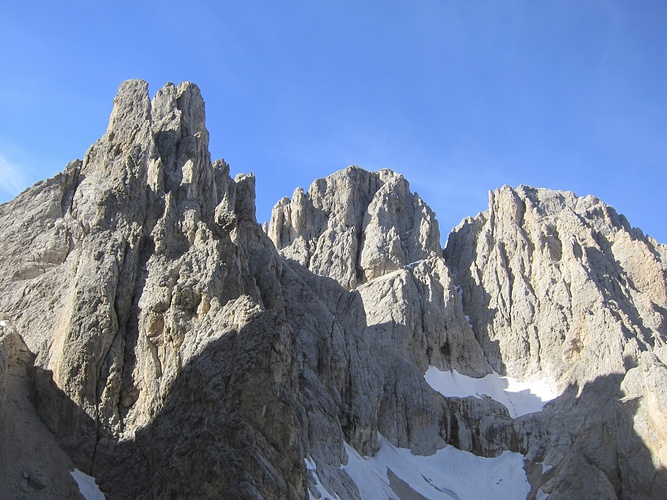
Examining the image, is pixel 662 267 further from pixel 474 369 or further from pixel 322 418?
pixel 322 418

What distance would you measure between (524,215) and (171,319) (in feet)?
237

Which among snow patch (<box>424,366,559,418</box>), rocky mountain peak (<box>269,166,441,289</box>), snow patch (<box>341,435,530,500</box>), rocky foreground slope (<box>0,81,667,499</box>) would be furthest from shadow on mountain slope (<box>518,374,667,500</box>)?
rocky mountain peak (<box>269,166,441,289</box>)

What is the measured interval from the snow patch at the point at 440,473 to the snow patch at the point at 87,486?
21.3 metres

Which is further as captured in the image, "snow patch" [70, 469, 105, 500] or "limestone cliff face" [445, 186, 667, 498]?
"limestone cliff face" [445, 186, 667, 498]

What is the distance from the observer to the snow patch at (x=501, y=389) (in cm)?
8425

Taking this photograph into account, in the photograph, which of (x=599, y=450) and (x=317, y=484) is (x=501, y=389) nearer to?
(x=599, y=450)

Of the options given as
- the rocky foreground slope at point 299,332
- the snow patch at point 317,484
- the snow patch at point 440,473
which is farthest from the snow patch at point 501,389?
the snow patch at point 317,484

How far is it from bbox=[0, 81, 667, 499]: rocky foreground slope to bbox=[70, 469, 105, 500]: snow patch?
0.49 metres

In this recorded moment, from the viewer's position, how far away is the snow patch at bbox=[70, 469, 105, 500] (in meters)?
35.9

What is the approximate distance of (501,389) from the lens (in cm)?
8831

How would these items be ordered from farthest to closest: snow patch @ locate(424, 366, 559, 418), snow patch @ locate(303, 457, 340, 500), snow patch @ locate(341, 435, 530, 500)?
snow patch @ locate(424, 366, 559, 418) < snow patch @ locate(341, 435, 530, 500) < snow patch @ locate(303, 457, 340, 500)

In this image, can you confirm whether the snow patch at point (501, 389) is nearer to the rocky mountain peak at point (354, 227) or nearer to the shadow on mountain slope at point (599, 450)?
the shadow on mountain slope at point (599, 450)

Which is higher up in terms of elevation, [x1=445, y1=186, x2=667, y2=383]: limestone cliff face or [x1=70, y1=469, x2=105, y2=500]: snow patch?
[x1=445, y1=186, x2=667, y2=383]: limestone cliff face

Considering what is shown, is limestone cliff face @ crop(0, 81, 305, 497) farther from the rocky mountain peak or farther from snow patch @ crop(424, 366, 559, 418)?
the rocky mountain peak
